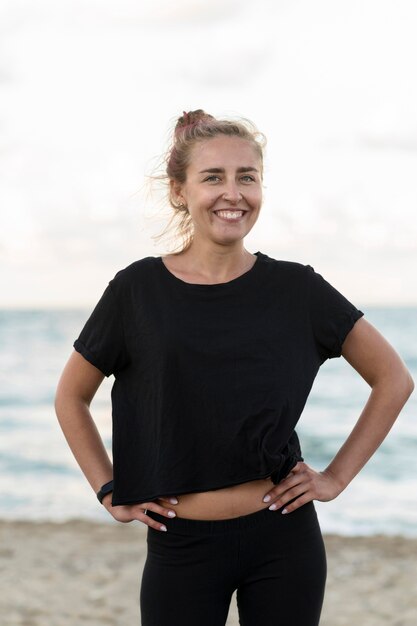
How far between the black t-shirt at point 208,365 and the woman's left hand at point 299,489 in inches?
1.4

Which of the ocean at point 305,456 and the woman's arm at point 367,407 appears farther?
the ocean at point 305,456

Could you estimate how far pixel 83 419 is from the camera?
8.31 feet

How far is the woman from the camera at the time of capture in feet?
Answer: 7.53

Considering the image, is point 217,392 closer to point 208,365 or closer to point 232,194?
point 208,365

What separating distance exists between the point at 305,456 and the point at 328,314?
1146 cm

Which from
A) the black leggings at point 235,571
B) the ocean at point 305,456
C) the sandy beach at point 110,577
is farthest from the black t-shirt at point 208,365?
the ocean at point 305,456

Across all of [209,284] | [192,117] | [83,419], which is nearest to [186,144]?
[192,117]

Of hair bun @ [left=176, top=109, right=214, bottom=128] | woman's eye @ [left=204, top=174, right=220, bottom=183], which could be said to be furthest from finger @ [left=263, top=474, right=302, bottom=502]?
hair bun @ [left=176, top=109, right=214, bottom=128]

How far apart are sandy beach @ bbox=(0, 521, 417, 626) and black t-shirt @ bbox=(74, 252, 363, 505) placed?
299cm

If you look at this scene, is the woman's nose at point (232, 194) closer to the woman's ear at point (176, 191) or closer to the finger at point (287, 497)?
the woman's ear at point (176, 191)

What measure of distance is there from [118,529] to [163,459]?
5.36 meters

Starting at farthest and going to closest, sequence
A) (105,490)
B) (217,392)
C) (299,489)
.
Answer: (105,490), (299,489), (217,392)

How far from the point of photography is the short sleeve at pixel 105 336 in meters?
2.36

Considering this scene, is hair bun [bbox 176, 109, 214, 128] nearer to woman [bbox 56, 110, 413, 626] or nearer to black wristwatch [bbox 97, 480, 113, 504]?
woman [bbox 56, 110, 413, 626]
